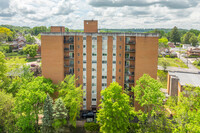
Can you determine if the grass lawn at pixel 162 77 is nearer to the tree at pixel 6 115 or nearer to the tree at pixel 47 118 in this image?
the tree at pixel 47 118

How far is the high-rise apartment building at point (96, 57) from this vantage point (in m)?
33.7

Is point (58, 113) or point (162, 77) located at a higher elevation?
point (162, 77)

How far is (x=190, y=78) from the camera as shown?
3947 cm

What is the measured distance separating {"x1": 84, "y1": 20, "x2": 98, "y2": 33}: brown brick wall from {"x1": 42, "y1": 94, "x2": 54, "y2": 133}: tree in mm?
18972

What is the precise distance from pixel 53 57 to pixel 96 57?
9965 millimetres

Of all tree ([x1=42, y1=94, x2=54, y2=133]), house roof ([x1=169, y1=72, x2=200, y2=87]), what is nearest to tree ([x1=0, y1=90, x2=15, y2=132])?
tree ([x1=42, y1=94, x2=54, y2=133])

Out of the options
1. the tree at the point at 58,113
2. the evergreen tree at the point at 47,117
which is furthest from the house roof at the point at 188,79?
the evergreen tree at the point at 47,117

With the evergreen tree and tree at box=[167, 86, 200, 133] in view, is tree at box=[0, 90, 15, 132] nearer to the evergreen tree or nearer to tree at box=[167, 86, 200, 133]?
the evergreen tree

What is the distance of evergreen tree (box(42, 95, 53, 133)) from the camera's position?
86.6ft

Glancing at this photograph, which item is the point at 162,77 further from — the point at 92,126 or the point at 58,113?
the point at 58,113

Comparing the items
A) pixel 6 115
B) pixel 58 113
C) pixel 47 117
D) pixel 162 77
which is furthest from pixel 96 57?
pixel 162 77

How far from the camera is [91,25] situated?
36.5 metres

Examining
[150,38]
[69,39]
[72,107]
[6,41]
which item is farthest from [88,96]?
[6,41]

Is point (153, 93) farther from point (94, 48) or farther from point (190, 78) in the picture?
point (190, 78)
